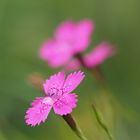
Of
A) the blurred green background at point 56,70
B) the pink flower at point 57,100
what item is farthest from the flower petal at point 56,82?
the blurred green background at point 56,70

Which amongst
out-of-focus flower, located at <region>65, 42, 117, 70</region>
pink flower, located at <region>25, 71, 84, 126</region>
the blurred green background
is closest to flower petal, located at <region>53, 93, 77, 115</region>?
pink flower, located at <region>25, 71, 84, 126</region>

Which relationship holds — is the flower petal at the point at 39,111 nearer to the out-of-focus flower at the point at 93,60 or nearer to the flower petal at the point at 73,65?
the out-of-focus flower at the point at 93,60

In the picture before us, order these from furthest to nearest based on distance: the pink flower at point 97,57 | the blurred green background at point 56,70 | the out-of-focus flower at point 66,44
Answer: the out-of-focus flower at point 66,44, the pink flower at point 97,57, the blurred green background at point 56,70

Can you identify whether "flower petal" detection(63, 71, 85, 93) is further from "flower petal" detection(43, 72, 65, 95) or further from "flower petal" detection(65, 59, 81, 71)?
"flower petal" detection(65, 59, 81, 71)

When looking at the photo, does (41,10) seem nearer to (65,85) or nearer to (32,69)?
(32,69)

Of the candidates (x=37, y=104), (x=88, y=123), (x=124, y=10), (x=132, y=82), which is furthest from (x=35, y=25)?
(x=37, y=104)

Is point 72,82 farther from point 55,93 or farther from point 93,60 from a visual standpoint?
point 93,60

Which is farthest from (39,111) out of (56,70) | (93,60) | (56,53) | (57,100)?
(56,70)
